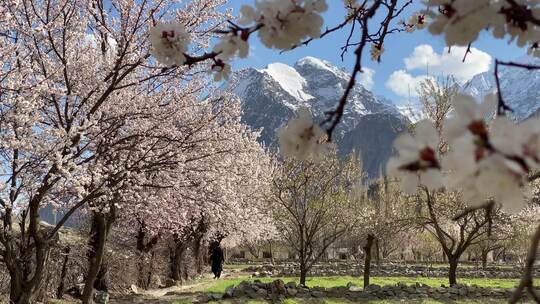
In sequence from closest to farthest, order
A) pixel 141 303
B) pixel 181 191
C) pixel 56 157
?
pixel 56 157 < pixel 181 191 < pixel 141 303

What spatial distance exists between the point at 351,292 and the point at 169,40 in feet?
38.6

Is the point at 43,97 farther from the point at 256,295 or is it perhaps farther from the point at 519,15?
the point at 519,15

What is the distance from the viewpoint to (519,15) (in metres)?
1.20

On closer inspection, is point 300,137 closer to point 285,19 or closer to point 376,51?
point 285,19

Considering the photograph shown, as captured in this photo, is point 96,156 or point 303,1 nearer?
point 303,1

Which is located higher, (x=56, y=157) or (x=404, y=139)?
(x=56, y=157)

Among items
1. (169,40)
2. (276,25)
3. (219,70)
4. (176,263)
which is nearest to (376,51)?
(219,70)

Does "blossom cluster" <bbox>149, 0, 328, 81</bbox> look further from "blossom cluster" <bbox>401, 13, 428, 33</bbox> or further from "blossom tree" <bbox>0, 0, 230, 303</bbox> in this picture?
"blossom tree" <bbox>0, 0, 230, 303</bbox>

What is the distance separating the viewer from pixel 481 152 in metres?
0.81

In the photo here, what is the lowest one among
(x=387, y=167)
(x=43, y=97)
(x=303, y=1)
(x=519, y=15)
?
(x=387, y=167)

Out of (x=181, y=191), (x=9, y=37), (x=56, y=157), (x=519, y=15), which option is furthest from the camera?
(x=181, y=191)

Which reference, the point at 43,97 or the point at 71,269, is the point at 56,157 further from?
the point at 71,269

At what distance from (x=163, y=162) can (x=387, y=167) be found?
7714mm

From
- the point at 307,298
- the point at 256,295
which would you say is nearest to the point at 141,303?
the point at 256,295
